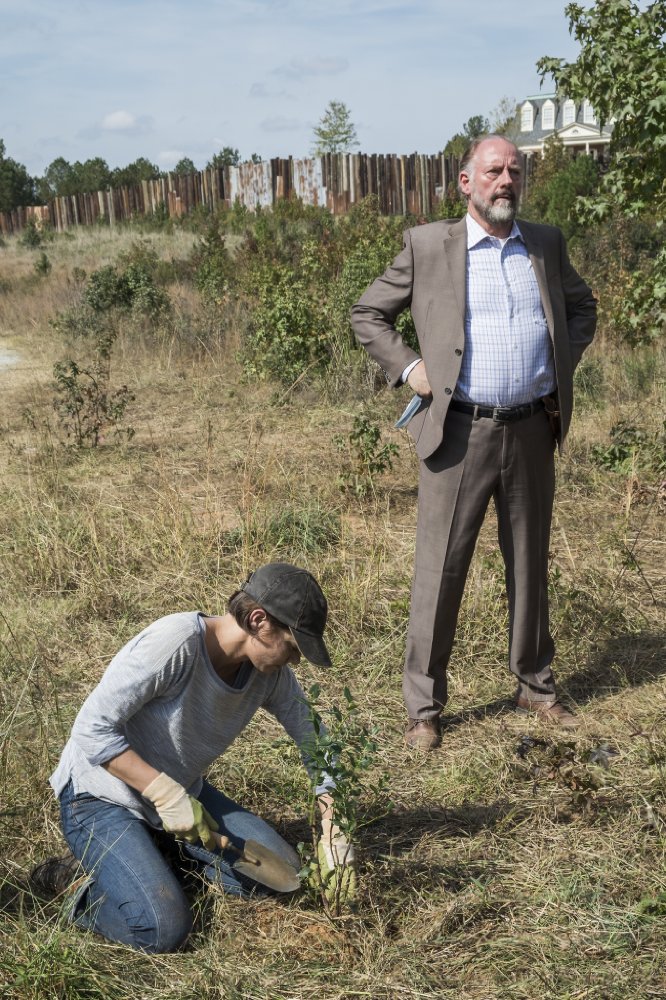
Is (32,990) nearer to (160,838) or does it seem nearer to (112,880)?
(112,880)

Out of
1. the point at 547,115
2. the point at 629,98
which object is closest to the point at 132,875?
the point at 629,98

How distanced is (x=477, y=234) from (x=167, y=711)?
1964 millimetres

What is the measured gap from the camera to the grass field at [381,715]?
266 cm

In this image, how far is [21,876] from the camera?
305 centimetres

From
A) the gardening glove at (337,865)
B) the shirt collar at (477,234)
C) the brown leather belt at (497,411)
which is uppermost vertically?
Answer: the shirt collar at (477,234)

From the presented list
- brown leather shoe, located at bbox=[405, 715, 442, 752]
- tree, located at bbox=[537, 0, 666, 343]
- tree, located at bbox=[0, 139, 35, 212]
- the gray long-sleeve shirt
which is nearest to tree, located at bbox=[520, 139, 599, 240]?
tree, located at bbox=[537, 0, 666, 343]

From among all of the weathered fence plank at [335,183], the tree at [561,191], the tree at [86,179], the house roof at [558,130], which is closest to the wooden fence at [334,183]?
the weathered fence plank at [335,183]

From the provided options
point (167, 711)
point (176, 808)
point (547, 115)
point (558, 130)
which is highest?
point (547, 115)

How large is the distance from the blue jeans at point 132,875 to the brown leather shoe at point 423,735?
852 millimetres

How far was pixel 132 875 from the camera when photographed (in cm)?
284

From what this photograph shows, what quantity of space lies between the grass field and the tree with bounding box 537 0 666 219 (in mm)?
1400

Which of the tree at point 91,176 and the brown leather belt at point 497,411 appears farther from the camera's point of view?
A: the tree at point 91,176

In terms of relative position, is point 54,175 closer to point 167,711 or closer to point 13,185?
point 13,185

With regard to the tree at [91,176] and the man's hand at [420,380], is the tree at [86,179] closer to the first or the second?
the tree at [91,176]
